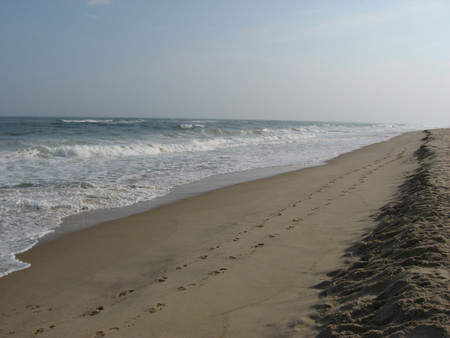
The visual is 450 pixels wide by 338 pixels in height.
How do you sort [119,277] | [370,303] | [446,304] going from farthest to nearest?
[119,277]
[370,303]
[446,304]

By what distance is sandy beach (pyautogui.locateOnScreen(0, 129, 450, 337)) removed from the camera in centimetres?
270

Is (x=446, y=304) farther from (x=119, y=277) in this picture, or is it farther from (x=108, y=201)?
(x=108, y=201)

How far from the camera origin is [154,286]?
3777mm

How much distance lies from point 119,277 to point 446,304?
3.12 metres

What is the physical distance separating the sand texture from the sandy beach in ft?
0.04

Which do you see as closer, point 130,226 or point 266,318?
point 266,318

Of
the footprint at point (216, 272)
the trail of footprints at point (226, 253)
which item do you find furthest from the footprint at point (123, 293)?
the footprint at point (216, 272)

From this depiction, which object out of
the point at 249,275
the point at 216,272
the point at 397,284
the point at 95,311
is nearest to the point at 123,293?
the point at 95,311

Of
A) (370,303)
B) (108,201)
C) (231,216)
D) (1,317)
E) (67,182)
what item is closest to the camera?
(370,303)

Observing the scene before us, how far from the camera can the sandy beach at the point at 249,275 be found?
270 centimetres

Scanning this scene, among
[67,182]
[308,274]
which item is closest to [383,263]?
[308,274]

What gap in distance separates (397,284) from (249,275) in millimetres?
1514

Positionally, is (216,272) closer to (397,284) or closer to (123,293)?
(123,293)

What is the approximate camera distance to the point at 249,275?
12.7ft
